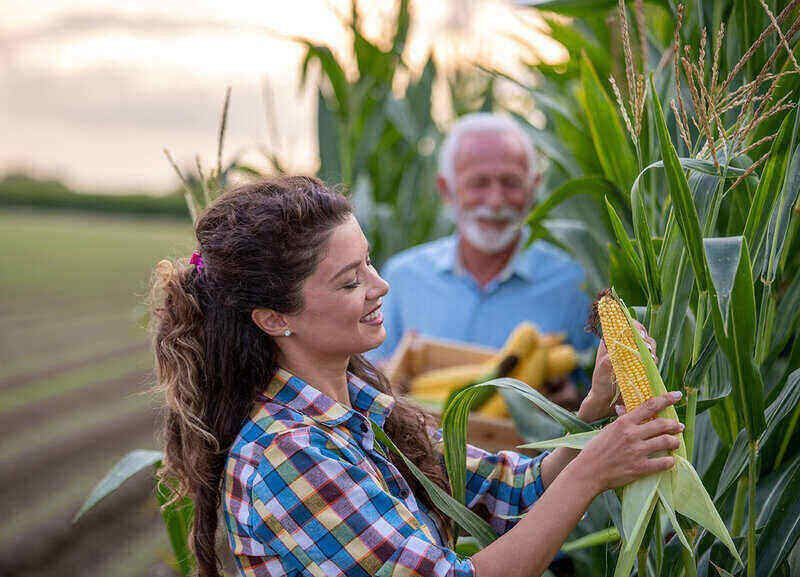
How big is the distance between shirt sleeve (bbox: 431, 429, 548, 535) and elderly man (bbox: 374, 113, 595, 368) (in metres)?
0.93

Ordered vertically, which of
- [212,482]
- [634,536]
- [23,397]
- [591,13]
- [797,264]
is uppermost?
[591,13]

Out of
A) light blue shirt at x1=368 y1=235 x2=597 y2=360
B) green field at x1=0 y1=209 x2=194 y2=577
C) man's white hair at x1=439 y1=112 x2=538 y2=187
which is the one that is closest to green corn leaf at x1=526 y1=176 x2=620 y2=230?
green field at x1=0 y1=209 x2=194 y2=577

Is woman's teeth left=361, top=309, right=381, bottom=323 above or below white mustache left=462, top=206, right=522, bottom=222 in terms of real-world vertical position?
above

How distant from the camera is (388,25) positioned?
2.17 meters

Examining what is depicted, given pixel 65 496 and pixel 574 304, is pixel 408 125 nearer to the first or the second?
pixel 574 304

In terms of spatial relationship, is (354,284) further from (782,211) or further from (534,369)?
(534,369)

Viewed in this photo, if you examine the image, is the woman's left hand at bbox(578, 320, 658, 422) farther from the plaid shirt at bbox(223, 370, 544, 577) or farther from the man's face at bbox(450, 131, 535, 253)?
the man's face at bbox(450, 131, 535, 253)

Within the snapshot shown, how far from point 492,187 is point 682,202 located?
135 cm

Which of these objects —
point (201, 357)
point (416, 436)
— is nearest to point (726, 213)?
point (416, 436)

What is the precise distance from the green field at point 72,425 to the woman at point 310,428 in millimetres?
162

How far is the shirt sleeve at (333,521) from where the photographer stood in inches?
28.8

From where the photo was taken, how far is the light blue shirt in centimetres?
194

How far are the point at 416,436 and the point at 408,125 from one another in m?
1.51

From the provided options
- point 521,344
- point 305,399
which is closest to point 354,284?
point 305,399
